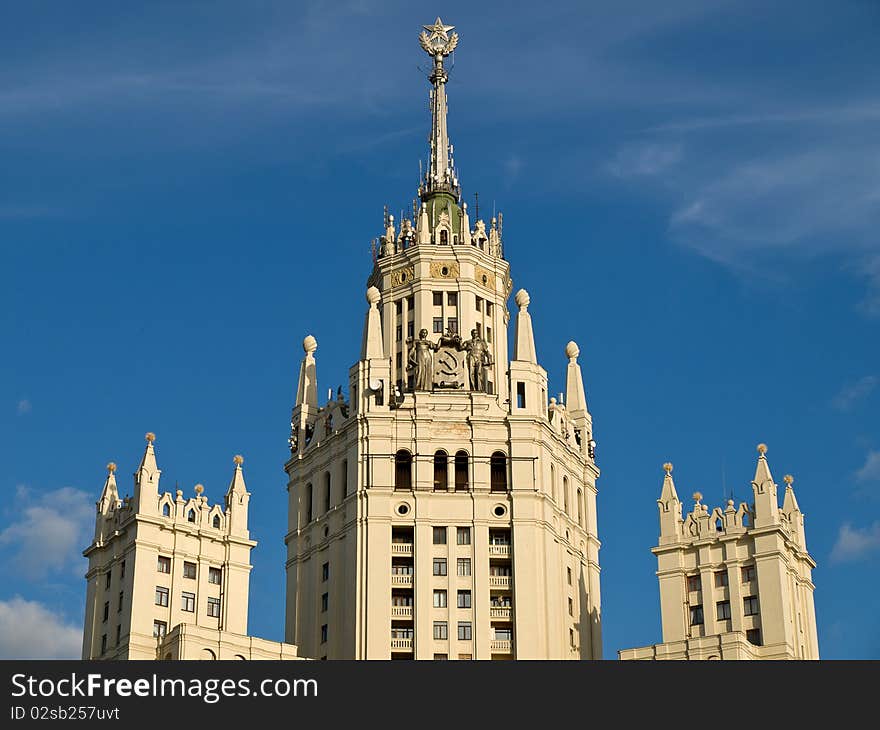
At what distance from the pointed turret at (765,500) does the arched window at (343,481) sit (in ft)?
94.1

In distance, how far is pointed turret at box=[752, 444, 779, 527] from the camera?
15638 centimetres

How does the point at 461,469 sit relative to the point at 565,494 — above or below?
above

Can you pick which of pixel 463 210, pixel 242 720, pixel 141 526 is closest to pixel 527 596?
pixel 141 526

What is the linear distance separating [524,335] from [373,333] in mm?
11156

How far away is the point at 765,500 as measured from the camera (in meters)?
157

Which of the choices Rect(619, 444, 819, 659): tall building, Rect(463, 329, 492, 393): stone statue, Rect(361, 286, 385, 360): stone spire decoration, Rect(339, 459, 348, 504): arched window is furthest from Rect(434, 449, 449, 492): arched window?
Rect(619, 444, 819, 659): tall building

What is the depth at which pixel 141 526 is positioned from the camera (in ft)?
504

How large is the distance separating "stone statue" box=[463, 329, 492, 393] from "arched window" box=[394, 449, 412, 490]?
8.19 meters

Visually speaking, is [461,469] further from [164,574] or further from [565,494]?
[164,574]

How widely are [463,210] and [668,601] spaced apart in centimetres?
4153

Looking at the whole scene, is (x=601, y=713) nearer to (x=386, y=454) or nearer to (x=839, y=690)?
(x=839, y=690)

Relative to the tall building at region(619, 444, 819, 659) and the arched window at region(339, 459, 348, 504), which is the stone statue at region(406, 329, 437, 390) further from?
the tall building at region(619, 444, 819, 659)

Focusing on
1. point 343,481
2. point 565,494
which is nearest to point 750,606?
point 565,494

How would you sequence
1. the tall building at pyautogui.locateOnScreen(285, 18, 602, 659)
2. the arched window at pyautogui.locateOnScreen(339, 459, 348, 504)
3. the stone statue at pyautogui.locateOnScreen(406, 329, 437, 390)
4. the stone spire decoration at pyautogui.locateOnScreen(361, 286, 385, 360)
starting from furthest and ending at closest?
the stone spire decoration at pyautogui.locateOnScreen(361, 286, 385, 360), the stone statue at pyautogui.locateOnScreen(406, 329, 437, 390), the arched window at pyautogui.locateOnScreen(339, 459, 348, 504), the tall building at pyautogui.locateOnScreen(285, 18, 602, 659)
